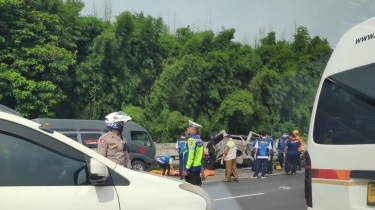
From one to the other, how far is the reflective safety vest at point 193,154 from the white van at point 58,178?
5.19m

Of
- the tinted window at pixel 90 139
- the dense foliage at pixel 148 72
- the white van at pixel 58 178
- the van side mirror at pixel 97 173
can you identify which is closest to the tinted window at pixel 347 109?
the white van at pixel 58 178

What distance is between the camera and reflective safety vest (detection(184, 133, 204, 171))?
930 cm

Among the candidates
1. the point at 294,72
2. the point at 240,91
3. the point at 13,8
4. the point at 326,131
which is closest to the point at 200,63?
the point at 240,91

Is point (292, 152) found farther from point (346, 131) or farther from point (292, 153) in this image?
point (346, 131)

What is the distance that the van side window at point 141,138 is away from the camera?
67.7ft

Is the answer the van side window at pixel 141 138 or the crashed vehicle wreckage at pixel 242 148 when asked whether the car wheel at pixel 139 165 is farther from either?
the crashed vehicle wreckage at pixel 242 148

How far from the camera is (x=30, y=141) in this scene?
12.5 feet

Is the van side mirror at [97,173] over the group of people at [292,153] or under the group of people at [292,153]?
over

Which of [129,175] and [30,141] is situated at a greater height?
[30,141]

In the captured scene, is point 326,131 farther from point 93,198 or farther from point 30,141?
point 30,141

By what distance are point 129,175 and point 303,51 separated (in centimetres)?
3068

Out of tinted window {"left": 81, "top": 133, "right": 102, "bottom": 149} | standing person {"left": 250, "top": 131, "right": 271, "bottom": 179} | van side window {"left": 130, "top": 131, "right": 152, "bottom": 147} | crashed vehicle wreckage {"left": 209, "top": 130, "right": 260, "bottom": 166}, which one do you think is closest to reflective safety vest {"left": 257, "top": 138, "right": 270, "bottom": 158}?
standing person {"left": 250, "top": 131, "right": 271, "bottom": 179}

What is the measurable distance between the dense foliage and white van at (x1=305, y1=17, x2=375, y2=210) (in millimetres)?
19540

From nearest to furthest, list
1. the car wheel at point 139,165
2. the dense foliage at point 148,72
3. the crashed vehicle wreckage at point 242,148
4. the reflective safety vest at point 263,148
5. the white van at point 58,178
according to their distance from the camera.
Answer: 1. the white van at point 58,178
2. the reflective safety vest at point 263,148
3. the car wheel at point 139,165
4. the crashed vehicle wreckage at point 242,148
5. the dense foliage at point 148,72
